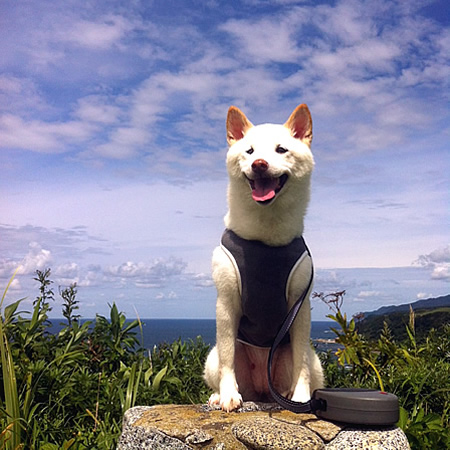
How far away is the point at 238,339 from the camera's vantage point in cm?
391

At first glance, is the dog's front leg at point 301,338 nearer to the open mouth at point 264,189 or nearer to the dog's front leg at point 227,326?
the dog's front leg at point 227,326

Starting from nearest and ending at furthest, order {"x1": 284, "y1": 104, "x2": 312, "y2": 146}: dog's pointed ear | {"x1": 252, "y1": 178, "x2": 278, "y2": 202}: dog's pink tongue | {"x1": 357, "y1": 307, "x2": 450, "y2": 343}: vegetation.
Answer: {"x1": 252, "y1": 178, "x2": 278, "y2": 202}: dog's pink tongue
{"x1": 284, "y1": 104, "x2": 312, "y2": 146}: dog's pointed ear
{"x1": 357, "y1": 307, "x2": 450, "y2": 343}: vegetation

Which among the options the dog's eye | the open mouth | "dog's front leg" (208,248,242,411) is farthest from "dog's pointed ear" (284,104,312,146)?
"dog's front leg" (208,248,242,411)

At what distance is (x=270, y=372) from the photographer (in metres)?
3.64

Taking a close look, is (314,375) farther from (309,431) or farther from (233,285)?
(233,285)

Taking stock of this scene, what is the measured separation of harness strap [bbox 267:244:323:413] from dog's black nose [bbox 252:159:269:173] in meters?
0.89

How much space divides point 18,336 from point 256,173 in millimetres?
3179

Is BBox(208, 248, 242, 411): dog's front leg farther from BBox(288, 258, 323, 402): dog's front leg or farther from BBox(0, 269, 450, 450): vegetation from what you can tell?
BBox(0, 269, 450, 450): vegetation

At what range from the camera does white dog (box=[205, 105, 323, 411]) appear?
11.9ft

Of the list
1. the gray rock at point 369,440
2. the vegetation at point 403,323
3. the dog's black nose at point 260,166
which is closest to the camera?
the gray rock at point 369,440

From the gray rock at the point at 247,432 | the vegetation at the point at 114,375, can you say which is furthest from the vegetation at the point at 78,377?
the gray rock at the point at 247,432

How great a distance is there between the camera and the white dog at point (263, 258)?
3.63 meters

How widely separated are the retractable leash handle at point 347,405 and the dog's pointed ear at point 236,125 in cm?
136

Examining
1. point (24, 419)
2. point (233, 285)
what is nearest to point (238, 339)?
point (233, 285)
